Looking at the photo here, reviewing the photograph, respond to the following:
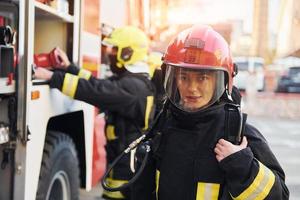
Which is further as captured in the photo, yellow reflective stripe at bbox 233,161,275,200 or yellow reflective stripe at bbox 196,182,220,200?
yellow reflective stripe at bbox 196,182,220,200

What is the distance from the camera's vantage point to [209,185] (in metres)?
1.80

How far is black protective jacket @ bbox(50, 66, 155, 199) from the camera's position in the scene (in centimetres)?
331

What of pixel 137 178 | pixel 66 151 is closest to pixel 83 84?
pixel 66 151

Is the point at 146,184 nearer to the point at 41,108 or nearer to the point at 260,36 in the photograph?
the point at 41,108

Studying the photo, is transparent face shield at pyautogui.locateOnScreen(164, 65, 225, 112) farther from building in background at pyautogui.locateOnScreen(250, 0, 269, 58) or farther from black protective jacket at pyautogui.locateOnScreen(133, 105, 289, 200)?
building in background at pyautogui.locateOnScreen(250, 0, 269, 58)

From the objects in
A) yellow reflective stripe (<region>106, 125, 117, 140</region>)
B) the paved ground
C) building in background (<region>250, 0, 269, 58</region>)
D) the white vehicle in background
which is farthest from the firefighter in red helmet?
building in background (<region>250, 0, 269, 58</region>)

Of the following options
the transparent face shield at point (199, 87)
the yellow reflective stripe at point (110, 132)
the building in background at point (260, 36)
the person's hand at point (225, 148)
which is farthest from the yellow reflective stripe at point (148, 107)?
the building in background at point (260, 36)

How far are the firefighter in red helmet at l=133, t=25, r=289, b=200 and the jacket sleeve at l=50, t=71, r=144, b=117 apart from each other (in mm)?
1310

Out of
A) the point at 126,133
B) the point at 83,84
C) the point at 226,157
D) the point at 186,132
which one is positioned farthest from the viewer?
the point at 126,133

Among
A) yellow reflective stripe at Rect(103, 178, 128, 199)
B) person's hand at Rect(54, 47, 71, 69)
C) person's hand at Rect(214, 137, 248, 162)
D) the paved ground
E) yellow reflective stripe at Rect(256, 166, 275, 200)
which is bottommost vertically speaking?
the paved ground

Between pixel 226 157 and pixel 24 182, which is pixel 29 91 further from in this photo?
pixel 226 157

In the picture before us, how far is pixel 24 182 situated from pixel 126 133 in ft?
4.22

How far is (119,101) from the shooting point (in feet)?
11.4

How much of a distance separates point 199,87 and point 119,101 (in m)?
1.72
